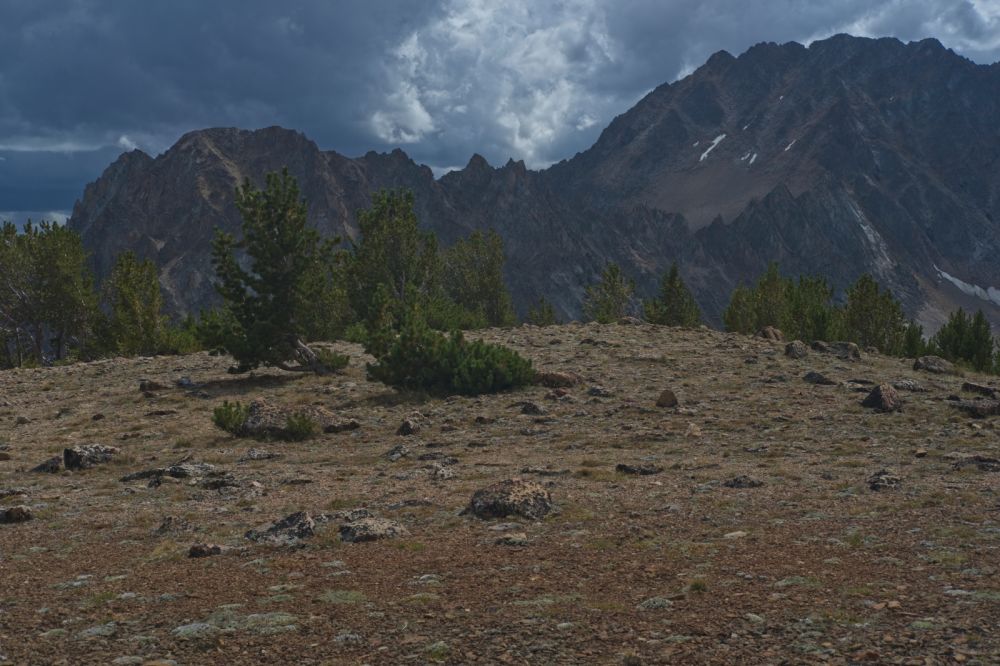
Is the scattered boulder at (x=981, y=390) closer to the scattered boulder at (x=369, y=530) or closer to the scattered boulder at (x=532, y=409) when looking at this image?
the scattered boulder at (x=532, y=409)

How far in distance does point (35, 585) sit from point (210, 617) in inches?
123

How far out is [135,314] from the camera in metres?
53.0

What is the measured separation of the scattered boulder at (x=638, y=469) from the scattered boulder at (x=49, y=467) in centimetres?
1306

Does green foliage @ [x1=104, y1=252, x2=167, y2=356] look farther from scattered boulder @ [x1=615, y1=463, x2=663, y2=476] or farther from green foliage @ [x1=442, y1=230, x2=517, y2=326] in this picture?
scattered boulder @ [x1=615, y1=463, x2=663, y2=476]

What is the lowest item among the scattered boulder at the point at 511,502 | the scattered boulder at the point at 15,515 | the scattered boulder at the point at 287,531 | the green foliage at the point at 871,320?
the scattered boulder at the point at 15,515

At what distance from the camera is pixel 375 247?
6241cm

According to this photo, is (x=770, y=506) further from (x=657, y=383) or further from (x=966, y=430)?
(x=657, y=383)

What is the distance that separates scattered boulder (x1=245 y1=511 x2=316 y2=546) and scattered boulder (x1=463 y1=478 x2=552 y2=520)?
2.63 m

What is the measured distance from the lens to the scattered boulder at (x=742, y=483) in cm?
1439

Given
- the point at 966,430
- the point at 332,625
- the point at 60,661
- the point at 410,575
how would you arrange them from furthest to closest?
the point at 966,430 → the point at 410,575 → the point at 332,625 → the point at 60,661

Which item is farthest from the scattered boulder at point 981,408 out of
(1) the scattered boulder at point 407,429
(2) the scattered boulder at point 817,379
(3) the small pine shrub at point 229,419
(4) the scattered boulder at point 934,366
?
(3) the small pine shrub at point 229,419

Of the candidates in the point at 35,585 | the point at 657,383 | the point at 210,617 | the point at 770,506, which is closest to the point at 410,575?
the point at 210,617

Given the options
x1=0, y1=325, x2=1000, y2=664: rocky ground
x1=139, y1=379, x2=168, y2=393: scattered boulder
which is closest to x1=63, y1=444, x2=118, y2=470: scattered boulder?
x1=0, y1=325, x2=1000, y2=664: rocky ground

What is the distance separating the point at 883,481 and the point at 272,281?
2561cm
